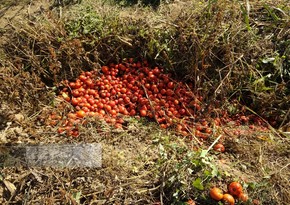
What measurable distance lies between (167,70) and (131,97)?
69 centimetres

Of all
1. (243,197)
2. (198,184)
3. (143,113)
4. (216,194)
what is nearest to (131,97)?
(143,113)

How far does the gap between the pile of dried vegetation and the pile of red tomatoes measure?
16 centimetres

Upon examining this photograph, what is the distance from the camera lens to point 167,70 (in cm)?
449

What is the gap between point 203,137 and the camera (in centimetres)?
391

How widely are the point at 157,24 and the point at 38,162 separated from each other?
2.58m

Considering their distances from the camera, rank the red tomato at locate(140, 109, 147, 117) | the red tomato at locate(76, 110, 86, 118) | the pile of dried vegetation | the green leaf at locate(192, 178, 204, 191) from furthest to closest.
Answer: the red tomato at locate(140, 109, 147, 117)
the red tomato at locate(76, 110, 86, 118)
the pile of dried vegetation
the green leaf at locate(192, 178, 204, 191)

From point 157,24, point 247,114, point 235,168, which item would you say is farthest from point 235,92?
point 157,24

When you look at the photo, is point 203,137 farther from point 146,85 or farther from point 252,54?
point 252,54

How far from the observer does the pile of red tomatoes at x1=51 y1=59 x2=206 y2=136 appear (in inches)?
158

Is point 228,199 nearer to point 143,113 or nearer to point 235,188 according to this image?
point 235,188

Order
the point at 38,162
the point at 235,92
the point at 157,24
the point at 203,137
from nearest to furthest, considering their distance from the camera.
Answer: the point at 38,162 → the point at 203,137 → the point at 235,92 → the point at 157,24

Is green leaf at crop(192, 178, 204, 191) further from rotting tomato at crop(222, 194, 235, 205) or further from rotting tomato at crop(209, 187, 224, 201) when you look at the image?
rotting tomato at crop(222, 194, 235, 205)

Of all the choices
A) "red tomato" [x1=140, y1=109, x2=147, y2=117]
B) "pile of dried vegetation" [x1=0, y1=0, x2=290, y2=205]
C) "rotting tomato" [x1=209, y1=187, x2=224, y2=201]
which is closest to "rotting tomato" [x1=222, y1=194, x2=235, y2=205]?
"rotting tomato" [x1=209, y1=187, x2=224, y2=201]

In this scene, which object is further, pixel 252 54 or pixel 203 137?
pixel 252 54
